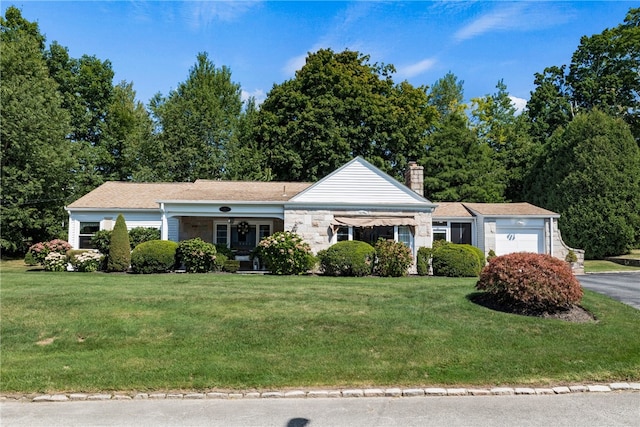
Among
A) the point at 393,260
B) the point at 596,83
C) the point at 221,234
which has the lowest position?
the point at 393,260

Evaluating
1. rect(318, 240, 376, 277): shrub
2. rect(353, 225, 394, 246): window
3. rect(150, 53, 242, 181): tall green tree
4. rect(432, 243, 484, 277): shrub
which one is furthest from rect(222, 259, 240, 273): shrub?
rect(150, 53, 242, 181): tall green tree

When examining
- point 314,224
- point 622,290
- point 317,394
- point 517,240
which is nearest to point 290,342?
point 317,394

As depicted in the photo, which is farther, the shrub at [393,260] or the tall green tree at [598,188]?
the tall green tree at [598,188]

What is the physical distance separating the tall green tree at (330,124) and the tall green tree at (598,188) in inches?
424

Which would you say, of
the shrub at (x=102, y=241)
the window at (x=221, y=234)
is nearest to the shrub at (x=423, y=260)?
the window at (x=221, y=234)

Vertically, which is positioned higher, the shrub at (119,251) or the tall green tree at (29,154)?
the tall green tree at (29,154)

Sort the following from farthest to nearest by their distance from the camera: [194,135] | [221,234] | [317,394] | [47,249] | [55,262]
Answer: [194,135] < [221,234] < [47,249] < [55,262] < [317,394]

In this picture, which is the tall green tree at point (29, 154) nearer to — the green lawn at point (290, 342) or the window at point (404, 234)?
the green lawn at point (290, 342)

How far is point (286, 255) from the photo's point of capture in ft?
56.4

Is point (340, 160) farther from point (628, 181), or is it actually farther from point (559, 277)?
point (559, 277)

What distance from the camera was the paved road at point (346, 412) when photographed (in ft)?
16.5

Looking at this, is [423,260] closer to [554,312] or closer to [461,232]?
[461,232]

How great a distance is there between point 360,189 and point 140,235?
10.7m

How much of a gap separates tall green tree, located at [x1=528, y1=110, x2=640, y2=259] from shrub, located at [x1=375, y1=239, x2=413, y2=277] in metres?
17.7
